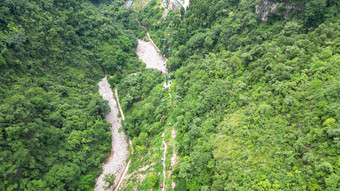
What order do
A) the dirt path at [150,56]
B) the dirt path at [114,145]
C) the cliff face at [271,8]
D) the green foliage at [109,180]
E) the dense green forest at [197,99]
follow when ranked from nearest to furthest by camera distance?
the dense green forest at [197,99] → the green foliage at [109,180] → the cliff face at [271,8] → the dirt path at [114,145] → the dirt path at [150,56]

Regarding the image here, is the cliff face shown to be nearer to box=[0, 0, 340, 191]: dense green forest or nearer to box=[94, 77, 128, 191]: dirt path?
box=[0, 0, 340, 191]: dense green forest

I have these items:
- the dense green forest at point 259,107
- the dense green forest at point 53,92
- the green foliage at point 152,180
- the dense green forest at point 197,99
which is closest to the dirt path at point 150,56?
the dense green forest at point 53,92

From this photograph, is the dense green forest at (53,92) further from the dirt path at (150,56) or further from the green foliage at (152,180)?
the green foliage at (152,180)

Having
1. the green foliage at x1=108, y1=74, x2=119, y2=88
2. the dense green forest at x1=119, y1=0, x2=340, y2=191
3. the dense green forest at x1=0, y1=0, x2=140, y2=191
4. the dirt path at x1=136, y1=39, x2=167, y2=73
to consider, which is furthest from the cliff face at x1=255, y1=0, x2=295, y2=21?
the green foliage at x1=108, y1=74, x2=119, y2=88

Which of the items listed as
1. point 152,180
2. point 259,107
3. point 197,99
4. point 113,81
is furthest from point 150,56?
point 259,107

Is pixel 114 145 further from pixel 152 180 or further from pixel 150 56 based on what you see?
pixel 150 56

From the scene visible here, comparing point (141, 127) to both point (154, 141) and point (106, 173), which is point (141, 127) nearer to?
point (154, 141)
